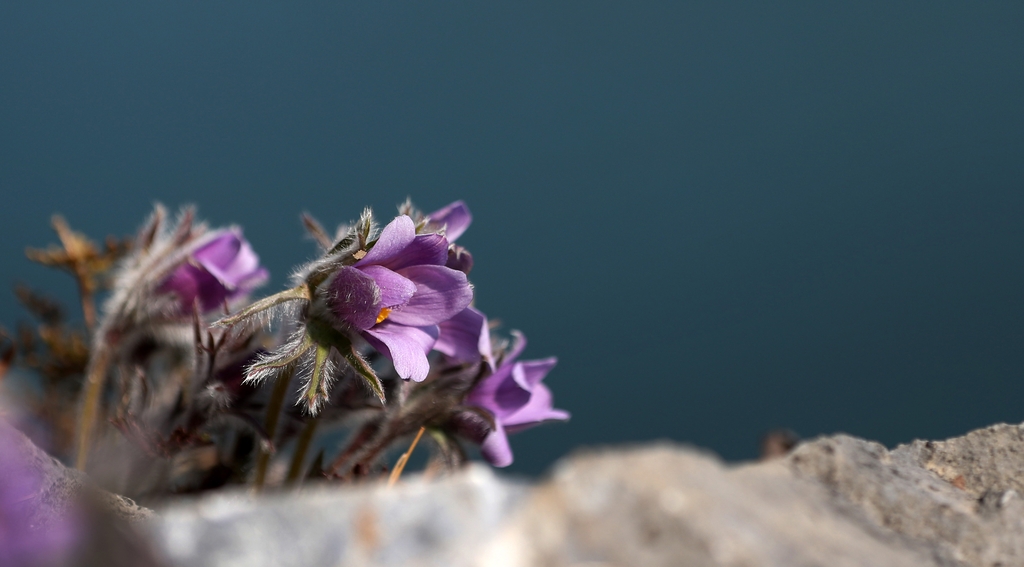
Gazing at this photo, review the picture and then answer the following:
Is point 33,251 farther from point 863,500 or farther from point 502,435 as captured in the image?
point 863,500

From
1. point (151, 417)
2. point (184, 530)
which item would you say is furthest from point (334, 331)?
point (184, 530)

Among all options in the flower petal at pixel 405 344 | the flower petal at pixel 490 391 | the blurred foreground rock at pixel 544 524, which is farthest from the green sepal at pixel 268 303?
the blurred foreground rock at pixel 544 524

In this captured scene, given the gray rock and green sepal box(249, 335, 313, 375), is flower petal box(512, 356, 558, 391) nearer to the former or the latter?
green sepal box(249, 335, 313, 375)

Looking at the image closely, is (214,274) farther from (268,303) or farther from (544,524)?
(544,524)

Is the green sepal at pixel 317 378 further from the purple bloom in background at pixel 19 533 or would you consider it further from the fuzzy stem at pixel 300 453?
the purple bloom in background at pixel 19 533

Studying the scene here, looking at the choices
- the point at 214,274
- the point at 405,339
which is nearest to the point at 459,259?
the point at 405,339
